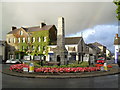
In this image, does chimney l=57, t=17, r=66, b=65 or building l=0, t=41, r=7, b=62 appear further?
building l=0, t=41, r=7, b=62

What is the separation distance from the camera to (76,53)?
41.5 m

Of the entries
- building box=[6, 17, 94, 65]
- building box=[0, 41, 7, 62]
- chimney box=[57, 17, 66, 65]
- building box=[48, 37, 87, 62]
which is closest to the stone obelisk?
chimney box=[57, 17, 66, 65]

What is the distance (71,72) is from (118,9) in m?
8.96

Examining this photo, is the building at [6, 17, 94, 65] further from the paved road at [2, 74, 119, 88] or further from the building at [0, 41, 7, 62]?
the paved road at [2, 74, 119, 88]

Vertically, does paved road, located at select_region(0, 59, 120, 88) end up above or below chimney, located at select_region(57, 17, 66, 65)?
below

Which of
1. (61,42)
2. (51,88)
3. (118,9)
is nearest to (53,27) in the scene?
(61,42)

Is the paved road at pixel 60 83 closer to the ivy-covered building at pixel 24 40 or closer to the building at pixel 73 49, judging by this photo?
the building at pixel 73 49

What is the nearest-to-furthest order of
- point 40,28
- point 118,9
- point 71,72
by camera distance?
1. point 71,72
2. point 118,9
3. point 40,28

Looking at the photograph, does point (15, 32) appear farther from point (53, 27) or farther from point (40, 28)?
point (53, 27)

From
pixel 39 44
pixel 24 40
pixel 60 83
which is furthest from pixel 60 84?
pixel 24 40

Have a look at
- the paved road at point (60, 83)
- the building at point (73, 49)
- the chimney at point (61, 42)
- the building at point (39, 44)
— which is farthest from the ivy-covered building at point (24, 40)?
the paved road at point (60, 83)

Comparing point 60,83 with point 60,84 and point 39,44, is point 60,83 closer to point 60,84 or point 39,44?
point 60,84

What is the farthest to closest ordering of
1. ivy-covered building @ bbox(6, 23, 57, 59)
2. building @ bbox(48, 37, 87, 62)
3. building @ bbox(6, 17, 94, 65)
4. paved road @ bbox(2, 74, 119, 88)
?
ivy-covered building @ bbox(6, 23, 57, 59), building @ bbox(48, 37, 87, 62), building @ bbox(6, 17, 94, 65), paved road @ bbox(2, 74, 119, 88)

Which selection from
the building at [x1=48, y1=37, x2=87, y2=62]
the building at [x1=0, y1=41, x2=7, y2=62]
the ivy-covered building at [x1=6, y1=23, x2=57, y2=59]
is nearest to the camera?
the building at [x1=48, y1=37, x2=87, y2=62]
